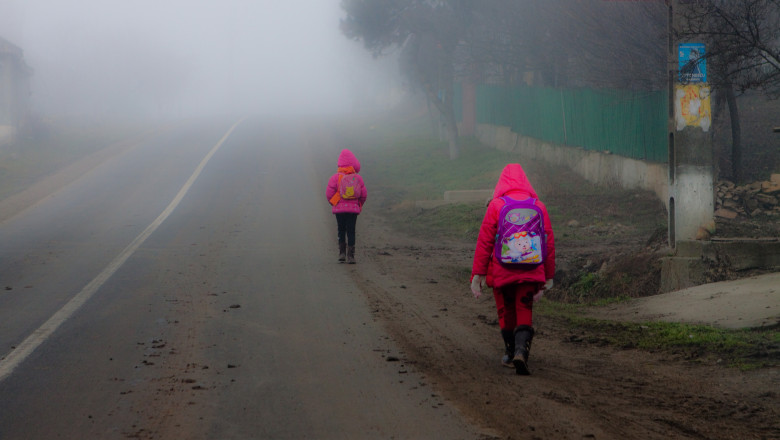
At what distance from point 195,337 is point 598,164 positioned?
14095 mm

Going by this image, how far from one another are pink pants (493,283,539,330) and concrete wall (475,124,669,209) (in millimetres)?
7080

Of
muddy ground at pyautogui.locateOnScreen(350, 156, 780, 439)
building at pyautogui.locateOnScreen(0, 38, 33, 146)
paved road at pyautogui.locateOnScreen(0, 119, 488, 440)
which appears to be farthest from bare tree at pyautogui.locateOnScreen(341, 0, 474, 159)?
muddy ground at pyautogui.locateOnScreen(350, 156, 780, 439)

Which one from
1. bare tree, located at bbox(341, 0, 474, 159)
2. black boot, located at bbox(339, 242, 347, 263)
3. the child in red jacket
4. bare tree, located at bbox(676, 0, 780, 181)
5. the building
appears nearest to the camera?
the child in red jacket

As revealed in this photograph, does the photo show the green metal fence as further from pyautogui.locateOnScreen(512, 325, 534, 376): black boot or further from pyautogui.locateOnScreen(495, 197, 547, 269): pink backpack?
pyautogui.locateOnScreen(512, 325, 534, 376): black boot

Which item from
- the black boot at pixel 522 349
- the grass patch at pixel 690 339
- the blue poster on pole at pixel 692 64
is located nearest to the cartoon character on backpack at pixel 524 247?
the black boot at pixel 522 349

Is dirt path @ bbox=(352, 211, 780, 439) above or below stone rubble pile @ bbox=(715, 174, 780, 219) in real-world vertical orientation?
below

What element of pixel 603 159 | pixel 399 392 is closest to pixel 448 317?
pixel 399 392

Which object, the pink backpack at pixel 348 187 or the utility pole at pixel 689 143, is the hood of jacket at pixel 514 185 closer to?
the utility pole at pixel 689 143

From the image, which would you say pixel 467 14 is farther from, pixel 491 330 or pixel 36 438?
pixel 36 438

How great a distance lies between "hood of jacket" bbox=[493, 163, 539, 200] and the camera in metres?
6.14

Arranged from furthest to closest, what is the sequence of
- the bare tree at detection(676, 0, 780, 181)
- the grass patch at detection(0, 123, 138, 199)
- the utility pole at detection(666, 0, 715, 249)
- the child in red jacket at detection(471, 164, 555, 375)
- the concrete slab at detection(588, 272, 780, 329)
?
the grass patch at detection(0, 123, 138, 199), the utility pole at detection(666, 0, 715, 249), the bare tree at detection(676, 0, 780, 181), the concrete slab at detection(588, 272, 780, 329), the child in red jacket at detection(471, 164, 555, 375)

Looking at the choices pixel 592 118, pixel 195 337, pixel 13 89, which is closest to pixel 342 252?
pixel 195 337

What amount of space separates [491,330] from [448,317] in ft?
2.36

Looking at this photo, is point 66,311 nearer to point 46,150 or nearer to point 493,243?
point 493,243
